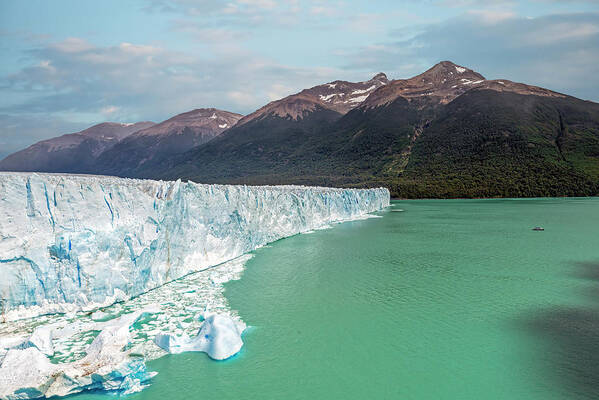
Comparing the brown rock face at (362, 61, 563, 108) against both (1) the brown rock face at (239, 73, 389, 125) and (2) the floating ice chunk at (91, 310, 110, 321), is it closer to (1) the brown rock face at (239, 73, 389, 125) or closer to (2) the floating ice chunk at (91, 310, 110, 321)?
(1) the brown rock face at (239, 73, 389, 125)

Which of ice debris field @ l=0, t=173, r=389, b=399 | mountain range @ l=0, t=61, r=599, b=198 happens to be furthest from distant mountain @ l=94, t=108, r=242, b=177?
ice debris field @ l=0, t=173, r=389, b=399

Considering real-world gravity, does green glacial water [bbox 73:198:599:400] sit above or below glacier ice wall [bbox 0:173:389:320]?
below

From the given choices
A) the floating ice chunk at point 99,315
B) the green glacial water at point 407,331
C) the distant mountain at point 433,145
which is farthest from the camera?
the distant mountain at point 433,145

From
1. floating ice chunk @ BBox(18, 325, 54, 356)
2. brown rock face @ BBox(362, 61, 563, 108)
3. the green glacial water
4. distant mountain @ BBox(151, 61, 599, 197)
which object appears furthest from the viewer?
brown rock face @ BBox(362, 61, 563, 108)

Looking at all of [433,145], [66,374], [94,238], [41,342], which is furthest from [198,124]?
[66,374]

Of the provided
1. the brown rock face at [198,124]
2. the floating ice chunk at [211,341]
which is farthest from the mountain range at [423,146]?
the floating ice chunk at [211,341]

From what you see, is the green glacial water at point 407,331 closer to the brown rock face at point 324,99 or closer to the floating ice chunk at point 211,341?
the floating ice chunk at point 211,341

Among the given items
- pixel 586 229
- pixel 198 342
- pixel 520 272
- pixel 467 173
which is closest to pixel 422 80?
pixel 467 173
